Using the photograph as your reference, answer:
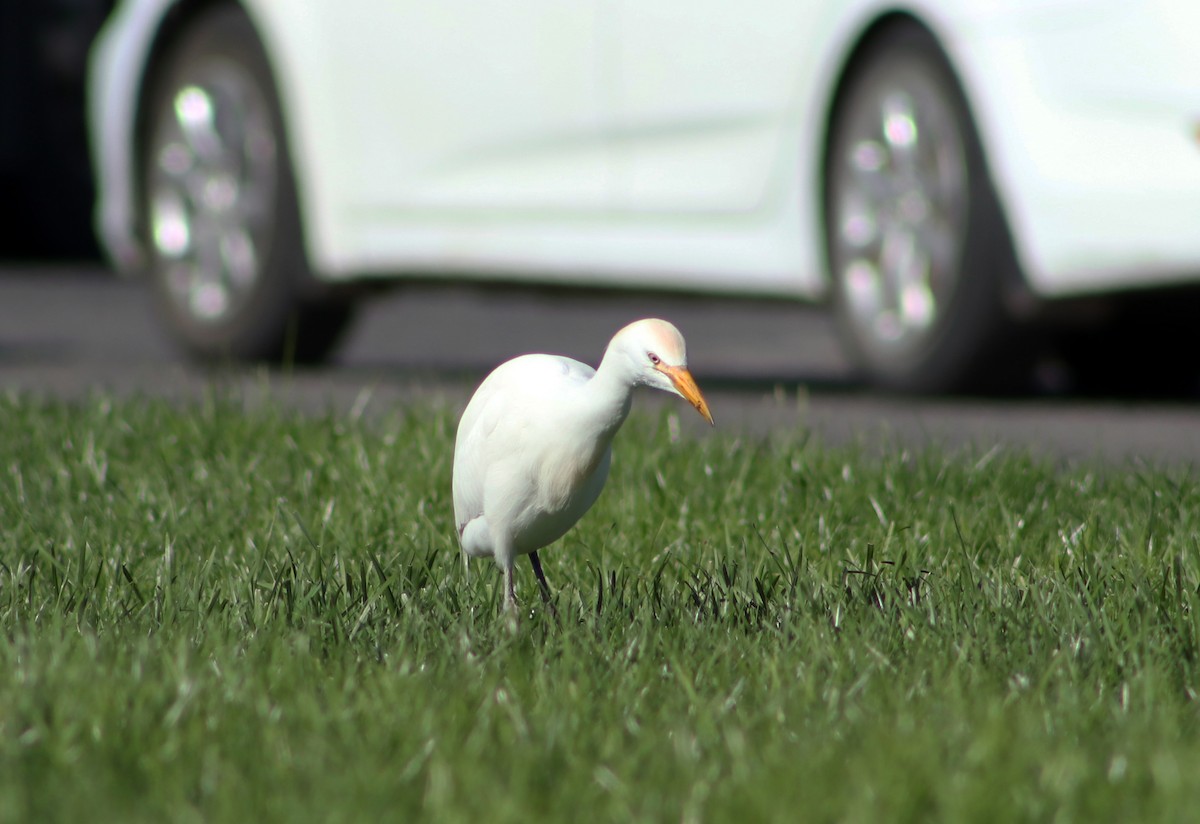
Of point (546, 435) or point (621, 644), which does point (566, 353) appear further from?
point (621, 644)

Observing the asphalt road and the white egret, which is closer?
the white egret

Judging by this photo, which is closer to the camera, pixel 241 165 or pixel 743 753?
A: pixel 743 753

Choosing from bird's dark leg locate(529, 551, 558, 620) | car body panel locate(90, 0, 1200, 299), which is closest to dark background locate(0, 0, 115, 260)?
car body panel locate(90, 0, 1200, 299)

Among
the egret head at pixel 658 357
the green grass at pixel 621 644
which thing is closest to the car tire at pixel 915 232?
the green grass at pixel 621 644

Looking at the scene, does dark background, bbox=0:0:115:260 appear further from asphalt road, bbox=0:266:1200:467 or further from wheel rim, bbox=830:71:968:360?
wheel rim, bbox=830:71:968:360

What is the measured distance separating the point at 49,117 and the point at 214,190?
8.39 metres

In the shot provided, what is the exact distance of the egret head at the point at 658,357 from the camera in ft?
9.02

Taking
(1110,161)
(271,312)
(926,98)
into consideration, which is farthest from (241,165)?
(1110,161)

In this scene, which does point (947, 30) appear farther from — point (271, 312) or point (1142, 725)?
point (1142, 725)

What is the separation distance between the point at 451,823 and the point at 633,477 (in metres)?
2.36

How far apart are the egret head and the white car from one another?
106 inches

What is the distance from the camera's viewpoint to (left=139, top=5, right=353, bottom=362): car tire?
700cm

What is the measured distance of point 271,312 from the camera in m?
7.04

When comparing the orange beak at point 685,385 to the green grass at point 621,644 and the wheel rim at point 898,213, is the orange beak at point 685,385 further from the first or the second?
the wheel rim at point 898,213
